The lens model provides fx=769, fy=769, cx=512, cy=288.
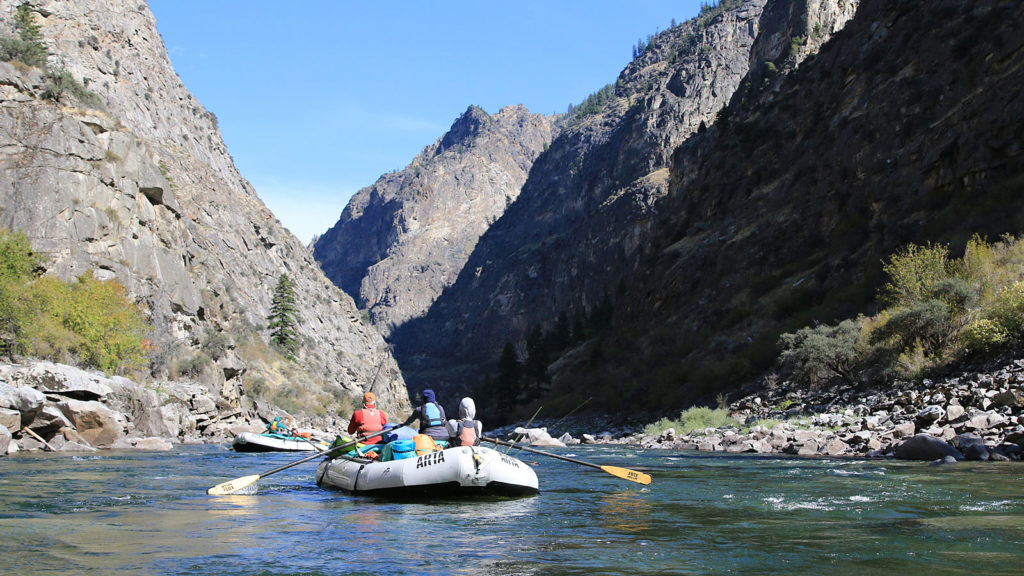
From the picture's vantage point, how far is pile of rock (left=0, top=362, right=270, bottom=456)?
21.5 m

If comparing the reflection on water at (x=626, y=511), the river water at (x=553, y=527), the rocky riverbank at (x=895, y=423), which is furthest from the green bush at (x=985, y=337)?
the reflection on water at (x=626, y=511)

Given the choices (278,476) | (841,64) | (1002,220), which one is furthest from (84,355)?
(841,64)

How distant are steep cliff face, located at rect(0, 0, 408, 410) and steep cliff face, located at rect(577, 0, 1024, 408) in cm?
3011

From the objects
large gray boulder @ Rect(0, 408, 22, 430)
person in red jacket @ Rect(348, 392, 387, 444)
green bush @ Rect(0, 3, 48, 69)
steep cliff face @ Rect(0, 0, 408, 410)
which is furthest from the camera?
green bush @ Rect(0, 3, 48, 69)

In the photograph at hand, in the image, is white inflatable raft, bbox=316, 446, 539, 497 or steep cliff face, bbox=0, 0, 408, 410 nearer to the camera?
white inflatable raft, bbox=316, 446, 539, 497

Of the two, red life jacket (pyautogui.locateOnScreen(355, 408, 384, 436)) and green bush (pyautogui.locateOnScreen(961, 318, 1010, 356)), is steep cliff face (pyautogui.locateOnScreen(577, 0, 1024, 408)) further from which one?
red life jacket (pyautogui.locateOnScreen(355, 408, 384, 436))

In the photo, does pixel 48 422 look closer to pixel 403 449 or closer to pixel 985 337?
pixel 403 449

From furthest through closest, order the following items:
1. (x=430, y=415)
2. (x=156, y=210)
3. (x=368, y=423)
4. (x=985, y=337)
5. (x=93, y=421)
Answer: (x=156, y=210), (x=93, y=421), (x=985, y=337), (x=368, y=423), (x=430, y=415)

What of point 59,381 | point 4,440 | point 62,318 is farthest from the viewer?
point 62,318

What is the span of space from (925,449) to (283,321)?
67.7 metres

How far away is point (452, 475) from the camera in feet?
38.4

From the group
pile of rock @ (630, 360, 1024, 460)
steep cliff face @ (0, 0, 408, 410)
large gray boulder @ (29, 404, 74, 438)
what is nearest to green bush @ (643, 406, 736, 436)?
pile of rock @ (630, 360, 1024, 460)

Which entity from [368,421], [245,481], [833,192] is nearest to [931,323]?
[368,421]

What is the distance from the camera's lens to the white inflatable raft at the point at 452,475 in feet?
38.4
